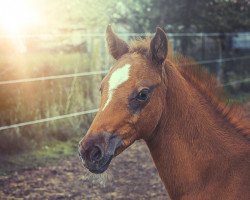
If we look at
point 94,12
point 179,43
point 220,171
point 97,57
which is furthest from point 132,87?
point 179,43

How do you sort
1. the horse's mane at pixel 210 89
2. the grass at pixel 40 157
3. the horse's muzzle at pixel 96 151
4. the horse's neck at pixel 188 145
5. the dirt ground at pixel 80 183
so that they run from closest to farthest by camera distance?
the horse's muzzle at pixel 96 151 < the horse's neck at pixel 188 145 < the horse's mane at pixel 210 89 < the dirt ground at pixel 80 183 < the grass at pixel 40 157

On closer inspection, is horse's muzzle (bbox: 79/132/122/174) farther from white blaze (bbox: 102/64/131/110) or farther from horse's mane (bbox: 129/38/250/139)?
horse's mane (bbox: 129/38/250/139)

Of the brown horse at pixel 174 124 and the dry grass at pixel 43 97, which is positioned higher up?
the brown horse at pixel 174 124

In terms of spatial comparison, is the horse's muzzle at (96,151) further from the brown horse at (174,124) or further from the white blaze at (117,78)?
the white blaze at (117,78)

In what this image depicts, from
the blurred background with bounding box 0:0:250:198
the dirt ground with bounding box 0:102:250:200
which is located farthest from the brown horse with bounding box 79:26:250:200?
the dirt ground with bounding box 0:102:250:200

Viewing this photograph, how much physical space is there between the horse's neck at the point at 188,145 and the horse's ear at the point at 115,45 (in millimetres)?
401

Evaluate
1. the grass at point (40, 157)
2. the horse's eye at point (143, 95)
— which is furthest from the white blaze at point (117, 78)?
the grass at point (40, 157)

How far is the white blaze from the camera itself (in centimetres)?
301

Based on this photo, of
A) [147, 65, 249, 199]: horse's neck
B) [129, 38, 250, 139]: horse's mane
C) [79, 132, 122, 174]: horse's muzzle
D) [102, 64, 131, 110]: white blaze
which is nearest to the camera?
[79, 132, 122, 174]: horse's muzzle

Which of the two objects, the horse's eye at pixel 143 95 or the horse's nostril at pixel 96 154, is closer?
the horse's nostril at pixel 96 154

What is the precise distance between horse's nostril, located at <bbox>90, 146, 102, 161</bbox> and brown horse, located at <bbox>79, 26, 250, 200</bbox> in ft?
0.22

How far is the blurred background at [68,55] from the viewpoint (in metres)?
7.31

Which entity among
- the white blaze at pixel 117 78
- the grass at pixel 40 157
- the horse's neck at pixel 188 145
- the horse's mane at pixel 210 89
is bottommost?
the grass at pixel 40 157

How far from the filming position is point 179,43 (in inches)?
461
